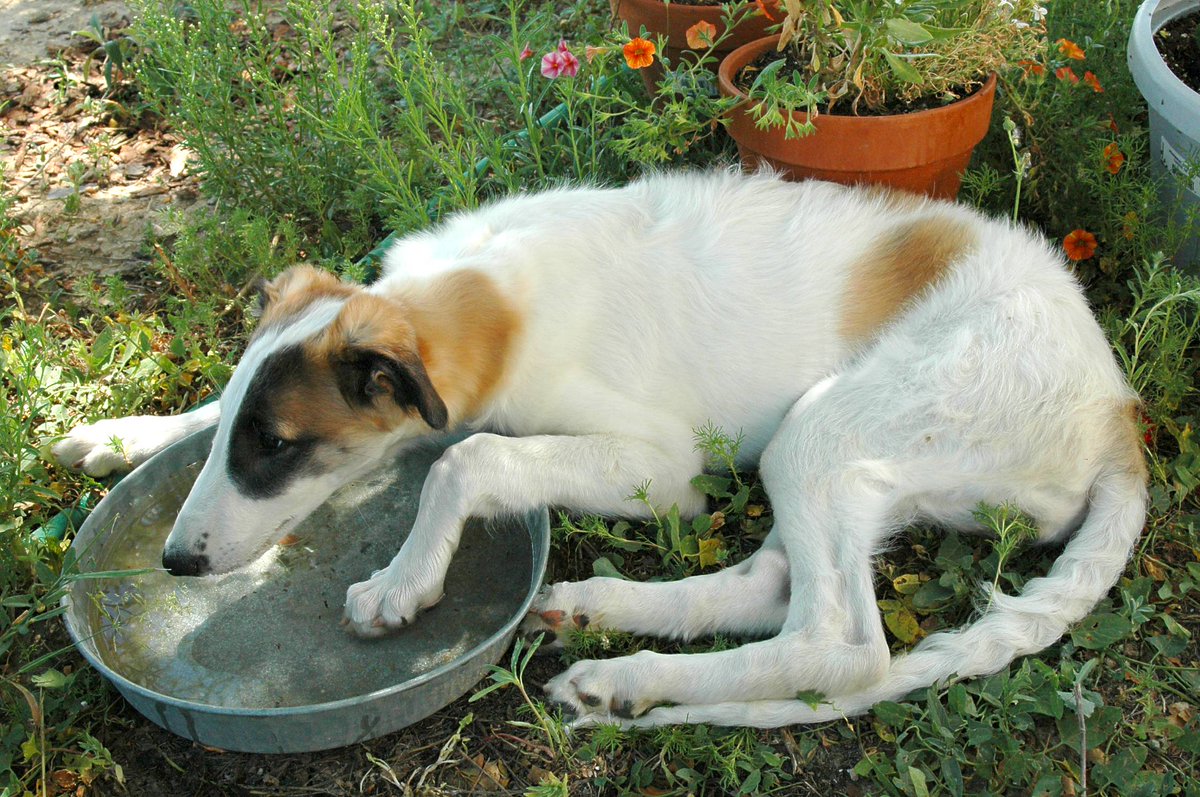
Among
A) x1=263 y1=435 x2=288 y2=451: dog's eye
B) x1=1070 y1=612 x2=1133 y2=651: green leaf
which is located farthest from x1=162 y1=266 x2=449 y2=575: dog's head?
x1=1070 y1=612 x2=1133 y2=651: green leaf

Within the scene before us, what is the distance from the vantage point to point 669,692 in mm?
2939

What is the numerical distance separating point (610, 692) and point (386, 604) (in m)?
0.71

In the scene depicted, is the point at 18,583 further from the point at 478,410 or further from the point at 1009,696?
the point at 1009,696

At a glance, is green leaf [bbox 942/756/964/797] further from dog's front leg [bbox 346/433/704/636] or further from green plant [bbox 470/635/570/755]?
dog's front leg [bbox 346/433/704/636]

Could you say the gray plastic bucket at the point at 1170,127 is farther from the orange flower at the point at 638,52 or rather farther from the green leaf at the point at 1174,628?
the orange flower at the point at 638,52

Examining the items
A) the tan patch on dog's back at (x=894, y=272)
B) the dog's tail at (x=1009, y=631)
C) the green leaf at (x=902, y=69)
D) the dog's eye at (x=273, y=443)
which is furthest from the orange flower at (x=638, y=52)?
the dog's tail at (x=1009, y=631)

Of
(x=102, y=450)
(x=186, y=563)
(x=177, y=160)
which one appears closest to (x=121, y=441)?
(x=102, y=450)

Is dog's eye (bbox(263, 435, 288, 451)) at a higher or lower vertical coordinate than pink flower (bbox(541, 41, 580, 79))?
lower

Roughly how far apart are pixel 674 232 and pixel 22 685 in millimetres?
2439

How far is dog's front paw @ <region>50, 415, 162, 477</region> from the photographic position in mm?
3680

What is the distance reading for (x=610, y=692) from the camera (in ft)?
9.65

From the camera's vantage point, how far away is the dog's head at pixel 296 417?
2.96 metres

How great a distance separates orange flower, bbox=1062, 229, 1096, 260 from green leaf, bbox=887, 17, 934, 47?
1.08 m

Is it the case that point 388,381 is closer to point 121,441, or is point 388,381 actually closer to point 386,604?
point 386,604
